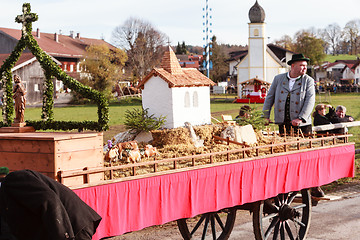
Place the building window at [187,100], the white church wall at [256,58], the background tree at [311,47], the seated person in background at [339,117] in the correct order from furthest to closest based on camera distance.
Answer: the background tree at [311,47] < the white church wall at [256,58] < the seated person in background at [339,117] < the building window at [187,100]

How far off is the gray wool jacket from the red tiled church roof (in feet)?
4.27

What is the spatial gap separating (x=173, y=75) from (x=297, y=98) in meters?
2.09

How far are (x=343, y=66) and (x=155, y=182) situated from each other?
395 feet

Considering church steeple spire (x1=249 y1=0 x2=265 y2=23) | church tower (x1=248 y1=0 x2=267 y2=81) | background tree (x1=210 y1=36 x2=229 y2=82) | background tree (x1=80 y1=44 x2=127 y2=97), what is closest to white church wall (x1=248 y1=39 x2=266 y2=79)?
church tower (x1=248 y1=0 x2=267 y2=81)

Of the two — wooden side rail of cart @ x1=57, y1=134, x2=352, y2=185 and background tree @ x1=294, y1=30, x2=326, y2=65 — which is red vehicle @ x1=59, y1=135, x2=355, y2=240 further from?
background tree @ x1=294, y1=30, x2=326, y2=65

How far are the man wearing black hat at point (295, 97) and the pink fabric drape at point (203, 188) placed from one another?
728mm

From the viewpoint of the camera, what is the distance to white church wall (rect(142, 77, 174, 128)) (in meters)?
9.58

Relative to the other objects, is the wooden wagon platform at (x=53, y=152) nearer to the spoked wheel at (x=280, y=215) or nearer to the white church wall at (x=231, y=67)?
the spoked wheel at (x=280, y=215)

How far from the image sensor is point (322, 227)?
33.4 feet

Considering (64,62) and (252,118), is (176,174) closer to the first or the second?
(252,118)

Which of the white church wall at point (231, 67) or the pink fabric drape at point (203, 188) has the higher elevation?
the white church wall at point (231, 67)

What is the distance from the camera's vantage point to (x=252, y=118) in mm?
9273

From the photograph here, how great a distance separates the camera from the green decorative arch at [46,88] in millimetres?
7391

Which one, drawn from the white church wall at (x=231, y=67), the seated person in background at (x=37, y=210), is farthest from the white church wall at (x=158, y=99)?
the white church wall at (x=231, y=67)
